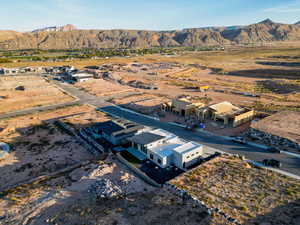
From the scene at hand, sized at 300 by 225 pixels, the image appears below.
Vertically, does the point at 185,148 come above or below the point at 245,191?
above

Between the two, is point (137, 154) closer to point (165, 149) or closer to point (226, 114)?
point (165, 149)

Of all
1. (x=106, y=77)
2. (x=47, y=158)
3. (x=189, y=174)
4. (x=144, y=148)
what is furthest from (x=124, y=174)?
(x=106, y=77)

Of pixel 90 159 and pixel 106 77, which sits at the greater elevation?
pixel 106 77

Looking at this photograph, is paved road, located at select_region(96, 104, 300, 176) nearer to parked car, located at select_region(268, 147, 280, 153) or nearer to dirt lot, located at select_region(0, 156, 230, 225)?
parked car, located at select_region(268, 147, 280, 153)

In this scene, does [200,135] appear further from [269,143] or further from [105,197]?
[105,197]

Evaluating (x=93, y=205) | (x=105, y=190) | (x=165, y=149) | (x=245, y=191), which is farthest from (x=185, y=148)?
(x=93, y=205)

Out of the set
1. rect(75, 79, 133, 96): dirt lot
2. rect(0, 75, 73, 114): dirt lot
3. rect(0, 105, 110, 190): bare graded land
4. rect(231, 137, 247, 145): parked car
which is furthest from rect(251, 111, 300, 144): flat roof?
rect(0, 75, 73, 114): dirt lot
